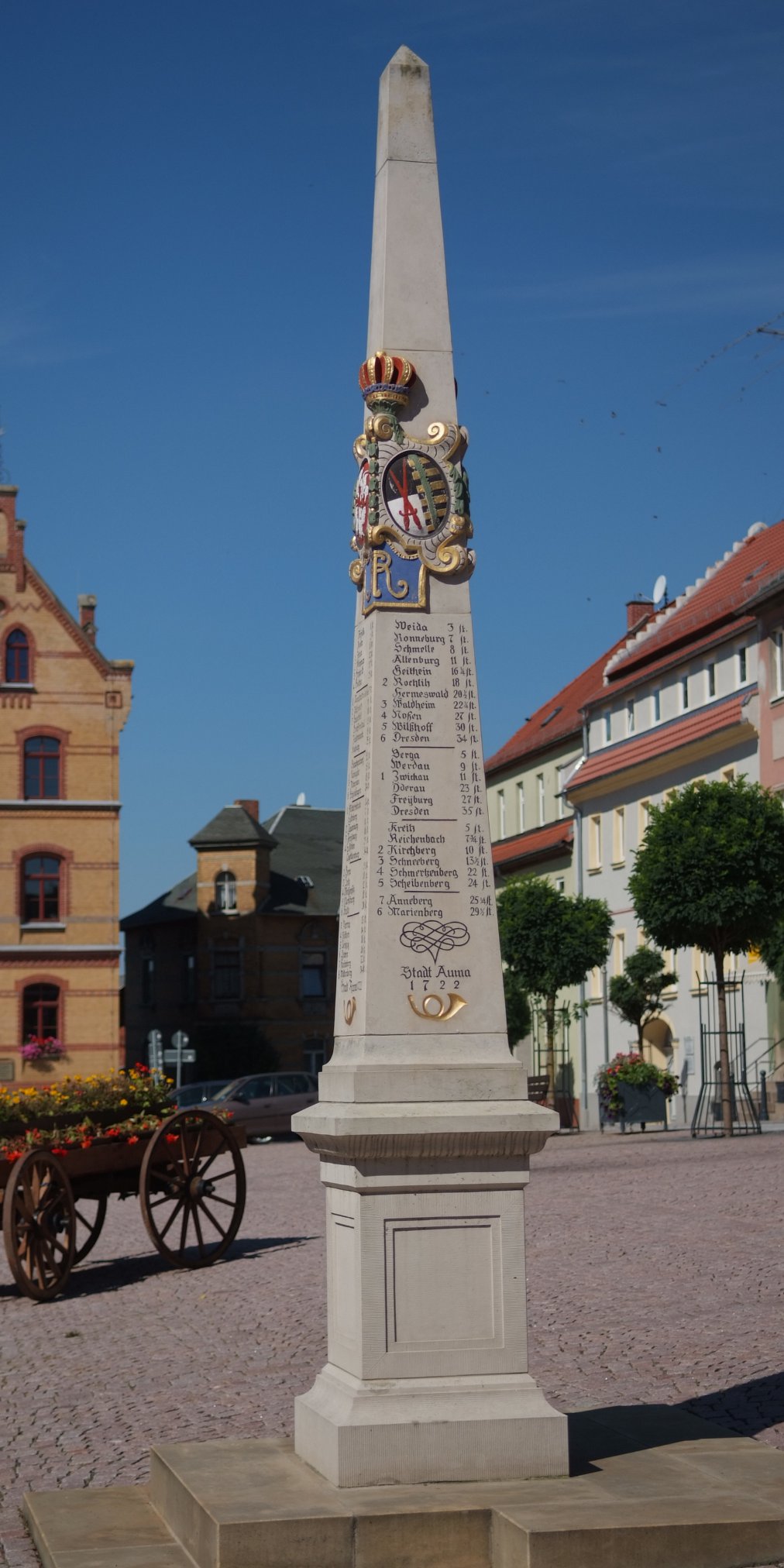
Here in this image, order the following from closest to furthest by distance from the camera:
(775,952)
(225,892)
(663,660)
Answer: (775,952), (663,660), (225,892)

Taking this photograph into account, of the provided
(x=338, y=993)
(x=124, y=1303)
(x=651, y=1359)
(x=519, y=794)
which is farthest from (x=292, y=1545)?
(x=519, y=794)

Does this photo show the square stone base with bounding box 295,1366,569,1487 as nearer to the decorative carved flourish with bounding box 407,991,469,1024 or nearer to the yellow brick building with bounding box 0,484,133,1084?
the decorative carved flourish with bounding box 407,991,469,1024

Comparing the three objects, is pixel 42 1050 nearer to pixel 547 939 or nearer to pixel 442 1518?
pixel 547 939

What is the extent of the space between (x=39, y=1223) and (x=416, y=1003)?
8.72m

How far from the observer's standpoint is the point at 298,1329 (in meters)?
12.6

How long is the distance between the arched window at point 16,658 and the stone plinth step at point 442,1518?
4707cm

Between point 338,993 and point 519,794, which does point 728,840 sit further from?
point 519,794

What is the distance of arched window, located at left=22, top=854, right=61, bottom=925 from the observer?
52.6 metres

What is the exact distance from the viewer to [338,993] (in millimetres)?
8039

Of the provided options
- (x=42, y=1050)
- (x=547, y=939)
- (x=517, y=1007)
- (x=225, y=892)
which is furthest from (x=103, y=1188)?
(x=225, y=892)

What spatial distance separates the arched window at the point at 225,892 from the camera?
2798 inches

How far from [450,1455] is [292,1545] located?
0.85 m

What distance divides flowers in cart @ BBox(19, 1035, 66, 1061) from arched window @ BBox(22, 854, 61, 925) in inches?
132

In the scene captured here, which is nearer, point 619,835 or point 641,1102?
point 641,1102
